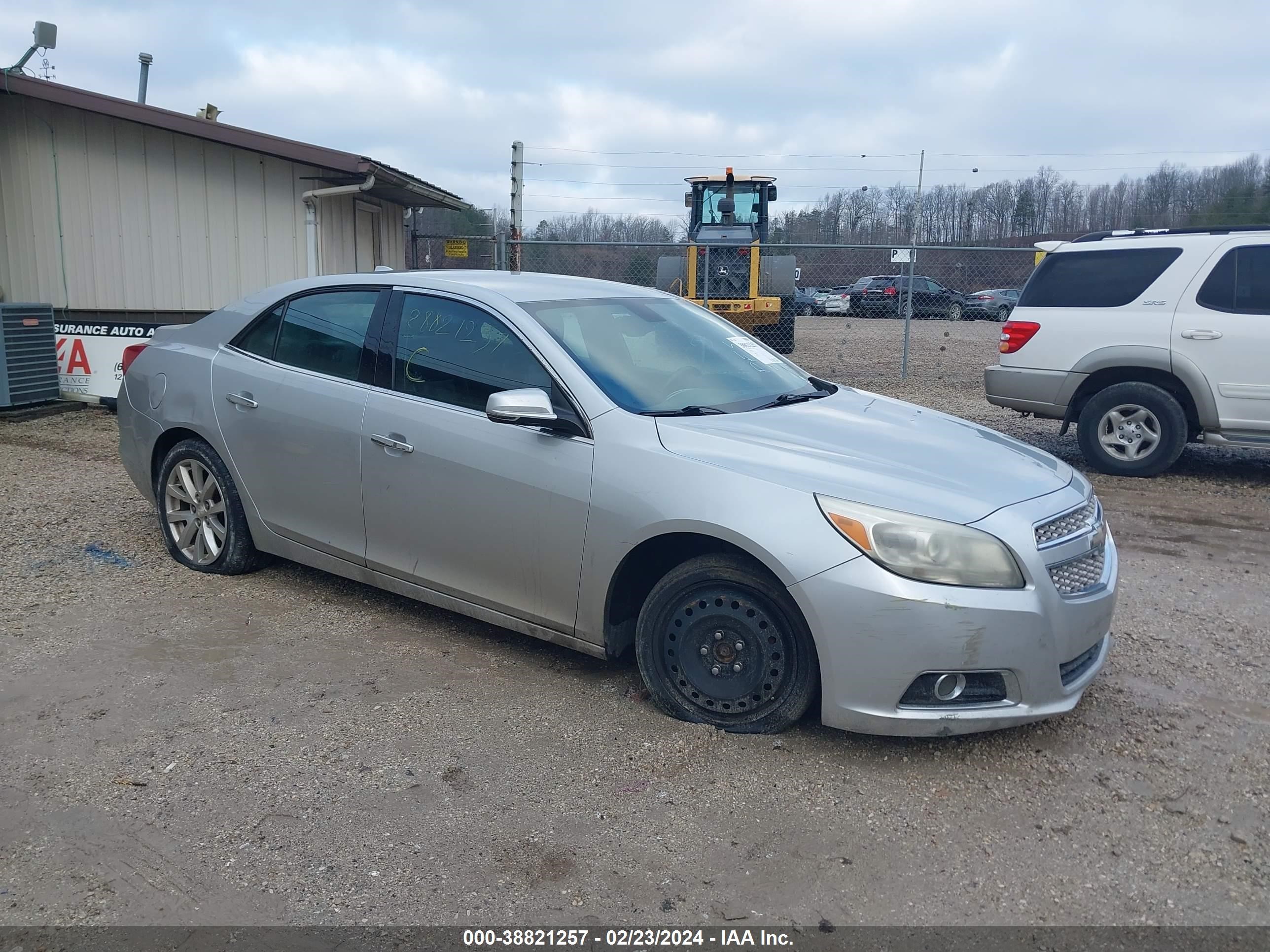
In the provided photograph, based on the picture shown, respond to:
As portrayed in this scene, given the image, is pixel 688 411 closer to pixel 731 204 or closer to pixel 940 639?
pixel 940 639

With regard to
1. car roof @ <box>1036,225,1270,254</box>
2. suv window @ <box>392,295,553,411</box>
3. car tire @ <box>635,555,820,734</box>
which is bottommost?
car tire @ <box>635,555,820,734</box>

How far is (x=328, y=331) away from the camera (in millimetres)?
4898

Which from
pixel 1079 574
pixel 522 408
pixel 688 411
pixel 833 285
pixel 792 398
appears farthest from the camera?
pixel 833 285

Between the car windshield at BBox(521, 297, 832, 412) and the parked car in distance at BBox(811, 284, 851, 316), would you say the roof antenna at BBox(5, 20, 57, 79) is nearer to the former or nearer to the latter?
the car windshield at BBox(521, 297, 832, 412)

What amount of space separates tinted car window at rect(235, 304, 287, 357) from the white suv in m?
6.27

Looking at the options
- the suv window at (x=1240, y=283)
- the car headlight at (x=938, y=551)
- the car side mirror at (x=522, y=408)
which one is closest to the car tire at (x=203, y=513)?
the car side mirror at (x=522, y=408)

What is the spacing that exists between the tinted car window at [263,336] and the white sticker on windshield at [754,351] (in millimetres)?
2259

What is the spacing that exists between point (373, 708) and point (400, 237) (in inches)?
527

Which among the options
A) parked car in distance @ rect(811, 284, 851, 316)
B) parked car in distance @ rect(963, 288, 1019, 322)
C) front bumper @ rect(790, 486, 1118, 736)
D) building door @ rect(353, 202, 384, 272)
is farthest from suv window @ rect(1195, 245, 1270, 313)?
parked car in distance @ rect(811, 284, 851, 316)

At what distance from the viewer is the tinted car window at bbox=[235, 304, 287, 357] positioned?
5.12m

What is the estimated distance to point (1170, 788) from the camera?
3.37m

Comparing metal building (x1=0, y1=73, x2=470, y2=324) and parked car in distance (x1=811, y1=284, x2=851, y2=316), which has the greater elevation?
metal building (x1=0, y1=73, x2=470, y2=324)

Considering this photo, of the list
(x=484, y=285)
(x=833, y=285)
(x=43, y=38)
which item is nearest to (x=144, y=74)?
(x=43, y=38)

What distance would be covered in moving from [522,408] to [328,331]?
1552 mm
